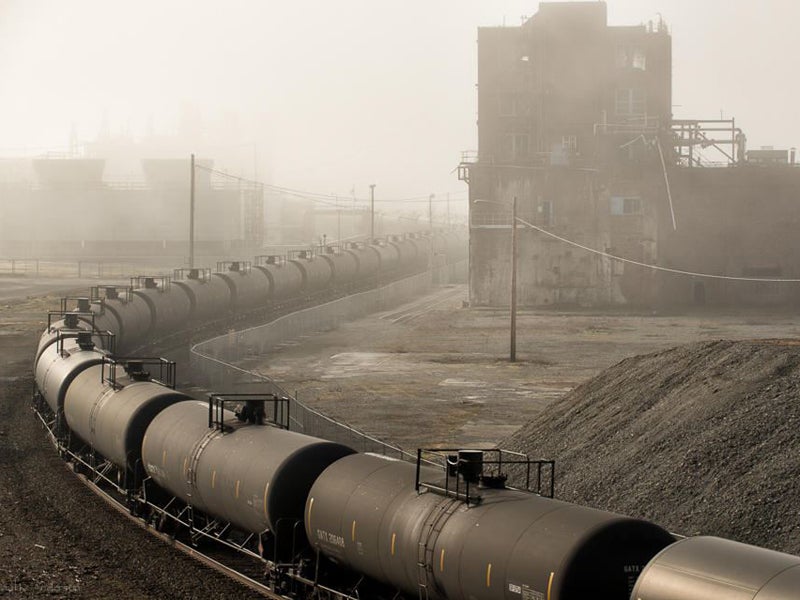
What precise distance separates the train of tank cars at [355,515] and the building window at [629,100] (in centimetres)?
7186

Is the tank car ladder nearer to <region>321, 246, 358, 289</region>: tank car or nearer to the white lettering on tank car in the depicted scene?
the white lettering on tank car

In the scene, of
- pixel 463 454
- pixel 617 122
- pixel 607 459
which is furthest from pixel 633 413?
pixel 617 122

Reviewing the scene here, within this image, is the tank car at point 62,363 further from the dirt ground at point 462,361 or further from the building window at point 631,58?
the building window at point 631,58

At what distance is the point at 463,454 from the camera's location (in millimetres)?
16734

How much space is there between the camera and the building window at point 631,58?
10031 centimetres

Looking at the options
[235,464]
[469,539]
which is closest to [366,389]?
[235,464]

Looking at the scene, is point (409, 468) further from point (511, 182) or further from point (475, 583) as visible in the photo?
point (511, 182)

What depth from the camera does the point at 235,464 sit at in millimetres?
21469

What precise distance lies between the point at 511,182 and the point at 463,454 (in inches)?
2913

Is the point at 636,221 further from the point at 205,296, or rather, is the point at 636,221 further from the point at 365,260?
the point at 205,296

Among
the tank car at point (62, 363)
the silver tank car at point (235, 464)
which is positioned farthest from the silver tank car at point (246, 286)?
the silver tank car at point (235, 464)

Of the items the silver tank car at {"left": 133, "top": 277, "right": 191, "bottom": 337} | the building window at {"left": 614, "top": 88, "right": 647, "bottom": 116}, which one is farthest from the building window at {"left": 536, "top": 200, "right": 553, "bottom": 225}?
the silver tank car at {"left": 133, "top": 277, "right": 191, "bottom": 337}

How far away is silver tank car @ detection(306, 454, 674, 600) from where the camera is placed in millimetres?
13898

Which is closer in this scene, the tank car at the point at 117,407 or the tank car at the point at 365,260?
the tank car at the point at 117,407
